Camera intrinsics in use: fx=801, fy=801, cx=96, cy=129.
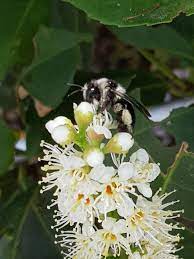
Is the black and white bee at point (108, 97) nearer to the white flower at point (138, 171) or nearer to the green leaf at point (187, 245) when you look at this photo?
the white flower at point (138, 171)

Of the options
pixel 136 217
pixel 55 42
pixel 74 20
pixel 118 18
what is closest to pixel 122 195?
pixel 136 217

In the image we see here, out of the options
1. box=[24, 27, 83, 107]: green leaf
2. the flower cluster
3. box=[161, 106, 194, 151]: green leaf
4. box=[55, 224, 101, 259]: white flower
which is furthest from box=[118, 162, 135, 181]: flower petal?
box=[24, 27, 83, 107]: green leaf

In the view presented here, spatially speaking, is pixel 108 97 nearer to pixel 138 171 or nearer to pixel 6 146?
pixel 138 171

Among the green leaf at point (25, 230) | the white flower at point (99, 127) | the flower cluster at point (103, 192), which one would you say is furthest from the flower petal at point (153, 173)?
the green leaf at point (25, 230)

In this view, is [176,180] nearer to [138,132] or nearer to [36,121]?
[138,132]

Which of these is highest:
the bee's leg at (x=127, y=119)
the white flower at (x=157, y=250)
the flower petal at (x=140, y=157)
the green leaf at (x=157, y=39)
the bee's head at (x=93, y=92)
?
the green leaf at (x=157, y=39)
